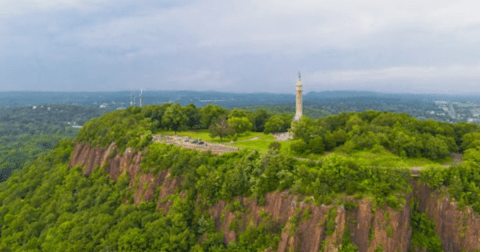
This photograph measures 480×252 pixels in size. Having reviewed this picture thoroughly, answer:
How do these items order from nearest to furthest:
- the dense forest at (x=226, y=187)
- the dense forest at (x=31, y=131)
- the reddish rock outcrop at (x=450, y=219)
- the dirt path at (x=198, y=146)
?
the reddish rock outcrop at (x=450, y=219) → the dense forest at (x=226, y=187) → the dirt path at (x=198, y=146) → the dense forest at (x=31, y=131)

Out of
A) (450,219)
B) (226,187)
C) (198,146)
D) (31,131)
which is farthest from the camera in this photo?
(31,131)

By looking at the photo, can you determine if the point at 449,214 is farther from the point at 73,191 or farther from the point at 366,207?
the point at 73,191

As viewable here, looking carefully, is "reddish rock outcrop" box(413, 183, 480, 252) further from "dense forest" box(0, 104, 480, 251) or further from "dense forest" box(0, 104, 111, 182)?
"dense forest" box(0, 104, 111, 182)

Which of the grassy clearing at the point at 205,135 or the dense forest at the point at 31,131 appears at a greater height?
the grassy clearing at the point at 205,135

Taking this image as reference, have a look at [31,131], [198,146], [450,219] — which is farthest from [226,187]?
[31,131]

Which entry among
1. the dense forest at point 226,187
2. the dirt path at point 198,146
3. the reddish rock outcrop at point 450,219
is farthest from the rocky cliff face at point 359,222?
the dirt path at point 198,146

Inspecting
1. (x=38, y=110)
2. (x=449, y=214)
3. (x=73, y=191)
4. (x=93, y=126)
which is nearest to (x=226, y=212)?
(x=449, y=214)

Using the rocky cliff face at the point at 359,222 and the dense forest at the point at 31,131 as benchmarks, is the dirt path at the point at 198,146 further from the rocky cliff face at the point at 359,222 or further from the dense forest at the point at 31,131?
the dense forest at the point at 31,131

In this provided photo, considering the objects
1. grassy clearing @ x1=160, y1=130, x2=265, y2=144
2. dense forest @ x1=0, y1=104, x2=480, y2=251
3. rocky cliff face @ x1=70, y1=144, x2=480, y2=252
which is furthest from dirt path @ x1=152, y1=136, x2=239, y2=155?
rocky cliff face @ x1=70, y1=144, x2=480, y2=252

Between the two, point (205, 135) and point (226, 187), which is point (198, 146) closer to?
point (226, 187)

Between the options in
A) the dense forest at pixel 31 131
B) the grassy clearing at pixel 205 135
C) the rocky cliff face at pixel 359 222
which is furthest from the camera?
the dense forest at pixel 31 131
